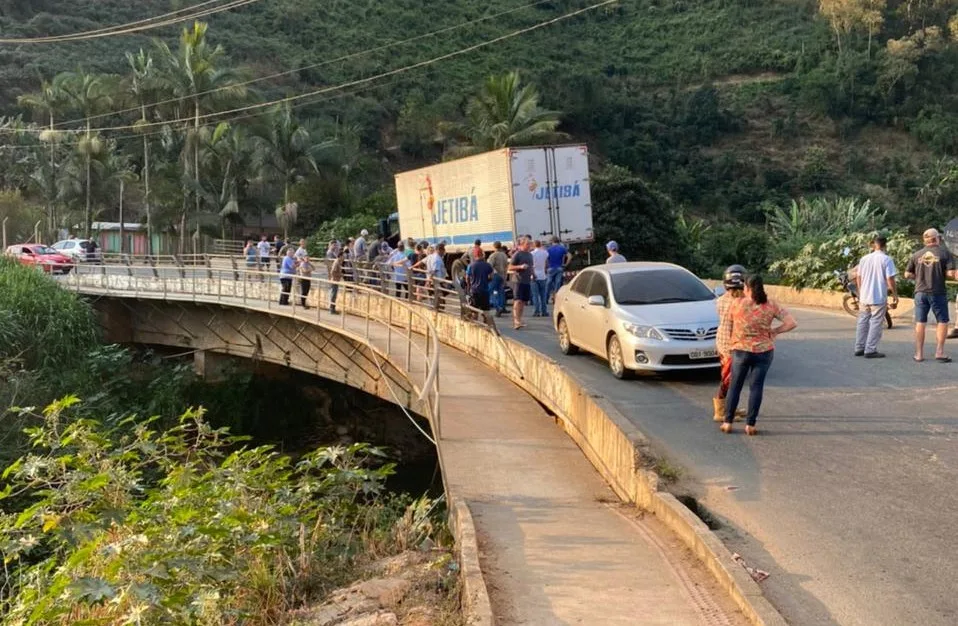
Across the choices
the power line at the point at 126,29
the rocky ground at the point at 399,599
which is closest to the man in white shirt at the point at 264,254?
the power line at the point at 126,29

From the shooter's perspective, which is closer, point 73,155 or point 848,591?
point 848,591

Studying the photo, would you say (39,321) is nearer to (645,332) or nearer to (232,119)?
(645,332)

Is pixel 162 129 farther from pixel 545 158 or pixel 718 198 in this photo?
pixel 718 198

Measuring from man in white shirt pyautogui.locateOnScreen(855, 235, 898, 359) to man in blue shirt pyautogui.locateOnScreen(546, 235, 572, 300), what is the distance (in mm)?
7355

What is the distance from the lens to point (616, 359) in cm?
1191

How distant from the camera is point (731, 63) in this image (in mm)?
78938

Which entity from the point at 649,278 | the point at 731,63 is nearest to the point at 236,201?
the point at 649,278

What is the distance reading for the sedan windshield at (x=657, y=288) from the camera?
476 inches

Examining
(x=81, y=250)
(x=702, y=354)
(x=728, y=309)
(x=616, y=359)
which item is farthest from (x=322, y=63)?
(x=728, y=309)

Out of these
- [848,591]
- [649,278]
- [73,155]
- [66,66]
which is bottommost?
[848,591]

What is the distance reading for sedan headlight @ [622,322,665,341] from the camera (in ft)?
36.8

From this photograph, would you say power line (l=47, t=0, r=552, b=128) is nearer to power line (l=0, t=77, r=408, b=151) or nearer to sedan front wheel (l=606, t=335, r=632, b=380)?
power line (l=0, t=77, r=408, b=151)

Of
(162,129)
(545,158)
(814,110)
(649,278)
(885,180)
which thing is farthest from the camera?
(814,110)

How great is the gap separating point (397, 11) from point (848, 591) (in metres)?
82.8
